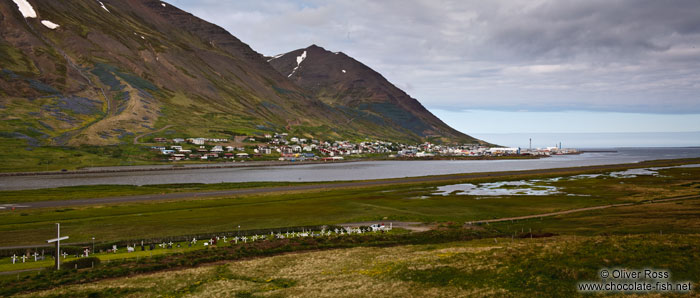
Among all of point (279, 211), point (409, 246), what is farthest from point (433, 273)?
point (279, 211)

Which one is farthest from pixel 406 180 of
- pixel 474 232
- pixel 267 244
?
pixel 267 244

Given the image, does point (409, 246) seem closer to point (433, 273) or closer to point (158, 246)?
point (433, 273)

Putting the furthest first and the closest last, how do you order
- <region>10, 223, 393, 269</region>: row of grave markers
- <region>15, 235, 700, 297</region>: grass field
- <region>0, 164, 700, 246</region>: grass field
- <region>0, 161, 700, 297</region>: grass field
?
<region>0, 164, 700, 246</region>: grass field < <region>10, 223, 393, 269</region>: row of grave markers < <region>0, 161, 700, 297</region>: grass field < <region>15, 235, 700, 297</region>: grass field

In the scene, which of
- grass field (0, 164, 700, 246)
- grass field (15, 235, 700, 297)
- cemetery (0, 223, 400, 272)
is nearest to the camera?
grass field (15, 235, 700, 297)

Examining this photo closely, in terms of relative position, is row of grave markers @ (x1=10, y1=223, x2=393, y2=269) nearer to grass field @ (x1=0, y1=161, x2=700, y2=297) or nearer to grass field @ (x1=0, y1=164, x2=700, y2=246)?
grass field @ (x1=0, y1=161, x2=700, y2=297)

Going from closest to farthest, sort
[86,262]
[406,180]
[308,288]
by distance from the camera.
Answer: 1. [308,288]
2. [86,262]
3. [406,180]

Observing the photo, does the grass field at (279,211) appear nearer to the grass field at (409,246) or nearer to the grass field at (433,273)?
the grass field at (409,246)

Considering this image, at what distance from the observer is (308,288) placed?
28781 mm

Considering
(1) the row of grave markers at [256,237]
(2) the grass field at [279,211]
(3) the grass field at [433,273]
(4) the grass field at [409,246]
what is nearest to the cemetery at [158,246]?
(1) the row of grave markers at [256,237]

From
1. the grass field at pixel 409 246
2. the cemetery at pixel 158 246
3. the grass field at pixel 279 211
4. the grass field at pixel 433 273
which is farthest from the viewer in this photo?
the grass field at pixel 279 211

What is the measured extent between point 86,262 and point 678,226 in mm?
64299

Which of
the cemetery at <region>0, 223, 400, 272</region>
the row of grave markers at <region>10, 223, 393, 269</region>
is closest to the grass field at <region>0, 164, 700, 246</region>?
the cemetery at <region>0, 223, 400, 272</region>

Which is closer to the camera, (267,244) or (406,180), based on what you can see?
(267,244)

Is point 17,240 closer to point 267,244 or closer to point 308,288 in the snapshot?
point 267,244
